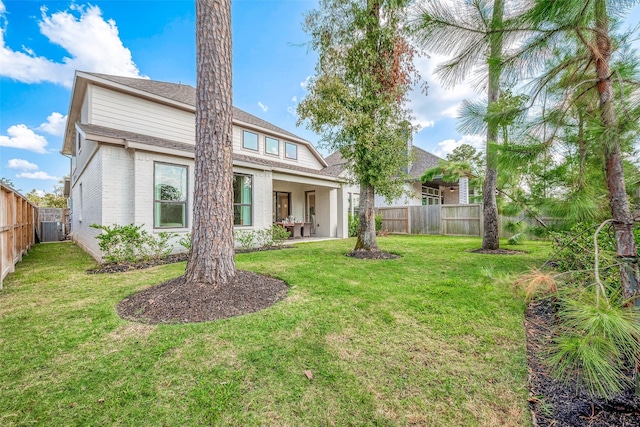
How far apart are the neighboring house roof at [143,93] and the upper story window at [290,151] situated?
1.10ft

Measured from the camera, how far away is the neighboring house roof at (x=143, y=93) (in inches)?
324

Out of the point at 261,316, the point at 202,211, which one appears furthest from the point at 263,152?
the point at 261,316

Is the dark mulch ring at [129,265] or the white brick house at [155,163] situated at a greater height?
the white brick house at [155,163]

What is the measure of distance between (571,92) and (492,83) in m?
0.68

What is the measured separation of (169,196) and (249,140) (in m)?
4.94

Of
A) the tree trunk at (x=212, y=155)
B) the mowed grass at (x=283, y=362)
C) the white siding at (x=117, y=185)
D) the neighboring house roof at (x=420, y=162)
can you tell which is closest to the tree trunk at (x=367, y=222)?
the mowed grass at (x=283, y=362)

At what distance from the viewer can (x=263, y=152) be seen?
477 inches

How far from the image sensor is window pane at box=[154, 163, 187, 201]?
747cm

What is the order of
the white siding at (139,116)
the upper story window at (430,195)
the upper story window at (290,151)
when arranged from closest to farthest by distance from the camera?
the white siding at (139,116) < the upper story window at (290,151) < the upper story window at (430,195)

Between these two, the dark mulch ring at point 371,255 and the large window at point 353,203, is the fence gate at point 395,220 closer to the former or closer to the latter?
the large window at point 353,203

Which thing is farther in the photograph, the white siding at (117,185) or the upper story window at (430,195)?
the upper story window at (430,195)

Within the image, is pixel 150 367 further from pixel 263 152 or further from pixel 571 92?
pixel 263 152

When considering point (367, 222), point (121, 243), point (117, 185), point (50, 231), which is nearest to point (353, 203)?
point (367, 222)

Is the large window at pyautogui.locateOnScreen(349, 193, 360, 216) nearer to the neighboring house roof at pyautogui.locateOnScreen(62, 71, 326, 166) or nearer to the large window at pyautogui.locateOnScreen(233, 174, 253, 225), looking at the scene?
the neighboring house roof at pyautogui.locateOnScreen(62, 71, 326, 166)
